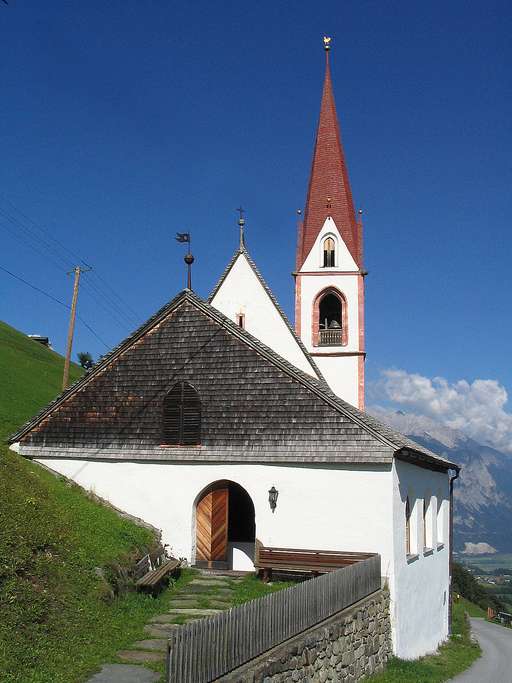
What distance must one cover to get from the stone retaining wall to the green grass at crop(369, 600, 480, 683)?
312 millimetres

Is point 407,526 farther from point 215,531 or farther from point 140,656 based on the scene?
point 140,656

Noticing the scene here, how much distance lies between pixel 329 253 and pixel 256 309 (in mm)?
10388

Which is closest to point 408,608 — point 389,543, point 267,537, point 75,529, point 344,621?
point 389,543

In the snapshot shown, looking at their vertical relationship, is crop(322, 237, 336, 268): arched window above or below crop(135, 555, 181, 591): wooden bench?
above

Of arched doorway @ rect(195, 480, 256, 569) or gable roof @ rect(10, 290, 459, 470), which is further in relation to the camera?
arched doorway @ rect(195, 480, 256, 569)

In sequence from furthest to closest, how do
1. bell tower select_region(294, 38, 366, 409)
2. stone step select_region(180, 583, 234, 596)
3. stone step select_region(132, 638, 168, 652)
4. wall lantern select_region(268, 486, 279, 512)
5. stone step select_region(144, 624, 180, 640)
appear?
1. bell tower select_region(294, 38, 366, 409)
2. wall lantern select_region(268, 486, 279, 512)
3. stone step select_region(180, 583, 234, 596)
4. stone step select_region(144, 624, 180, 640)
5. stone step select_region(132, 638, 168, 652)

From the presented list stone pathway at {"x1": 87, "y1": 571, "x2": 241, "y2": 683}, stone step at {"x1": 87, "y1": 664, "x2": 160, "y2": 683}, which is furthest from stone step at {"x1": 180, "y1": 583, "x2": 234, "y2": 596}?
Result: stone step at {"x1": 87, "y1": 664, "x2": 160, "y2": 683}

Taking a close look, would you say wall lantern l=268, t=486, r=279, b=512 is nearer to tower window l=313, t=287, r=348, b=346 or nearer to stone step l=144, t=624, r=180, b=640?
stone step l=144, t=624, r=180, b=640

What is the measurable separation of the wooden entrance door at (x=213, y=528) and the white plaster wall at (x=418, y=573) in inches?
173

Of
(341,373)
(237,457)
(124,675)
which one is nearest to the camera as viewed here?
(124,675)

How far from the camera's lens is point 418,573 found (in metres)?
20.0

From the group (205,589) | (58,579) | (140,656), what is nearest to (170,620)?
(58,579)

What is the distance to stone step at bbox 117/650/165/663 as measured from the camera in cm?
1091

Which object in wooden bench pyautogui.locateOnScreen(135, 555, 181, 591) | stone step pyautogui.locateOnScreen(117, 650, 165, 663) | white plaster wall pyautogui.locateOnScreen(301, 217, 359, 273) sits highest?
white plaster wall pyautogui.locateOnScreen(301, 217, 359, 273)
